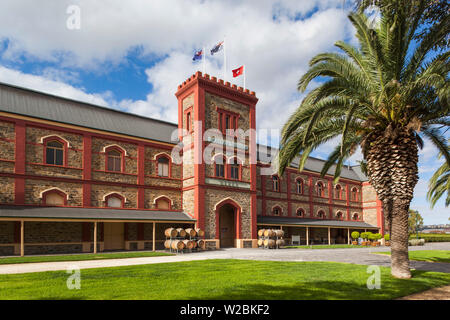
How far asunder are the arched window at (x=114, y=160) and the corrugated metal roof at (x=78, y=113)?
169 centimetres

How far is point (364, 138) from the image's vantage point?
11945 mm

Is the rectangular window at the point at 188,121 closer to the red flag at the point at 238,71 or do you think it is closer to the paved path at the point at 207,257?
the red flag at the point at 238,71

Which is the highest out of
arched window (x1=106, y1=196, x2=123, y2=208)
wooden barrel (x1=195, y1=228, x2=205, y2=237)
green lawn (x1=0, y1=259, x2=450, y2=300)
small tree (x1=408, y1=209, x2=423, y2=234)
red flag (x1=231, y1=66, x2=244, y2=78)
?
red flag (x1=231, y1=66, x2=244, y2=78)

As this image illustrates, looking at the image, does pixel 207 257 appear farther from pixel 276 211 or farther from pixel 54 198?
pixel 276 211

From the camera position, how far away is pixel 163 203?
1076 inches

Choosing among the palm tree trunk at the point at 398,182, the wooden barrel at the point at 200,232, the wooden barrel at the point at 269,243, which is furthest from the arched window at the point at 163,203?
the palm tree trunk at the point at 398,182

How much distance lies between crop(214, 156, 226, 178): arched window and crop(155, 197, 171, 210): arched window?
4.53 meters

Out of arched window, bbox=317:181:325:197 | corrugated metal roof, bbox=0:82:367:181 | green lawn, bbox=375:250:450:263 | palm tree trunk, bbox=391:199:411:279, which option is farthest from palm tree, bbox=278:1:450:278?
arched window, bbox=317:181:325:197

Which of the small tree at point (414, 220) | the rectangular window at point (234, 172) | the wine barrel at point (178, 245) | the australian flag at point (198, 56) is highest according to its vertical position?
the australian flag at point (198, 56)

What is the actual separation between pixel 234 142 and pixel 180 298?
21.9m

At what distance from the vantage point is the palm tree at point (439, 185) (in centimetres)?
1815

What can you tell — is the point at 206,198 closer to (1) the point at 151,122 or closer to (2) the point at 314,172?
(1) the point at 151,122

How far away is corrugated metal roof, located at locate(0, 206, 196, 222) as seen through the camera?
63.4 ft

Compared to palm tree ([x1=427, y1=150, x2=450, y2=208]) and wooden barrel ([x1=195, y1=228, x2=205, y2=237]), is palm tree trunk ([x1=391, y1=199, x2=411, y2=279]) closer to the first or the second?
palm tree ([x1=427, y1=150, x2=450, y2=208])
